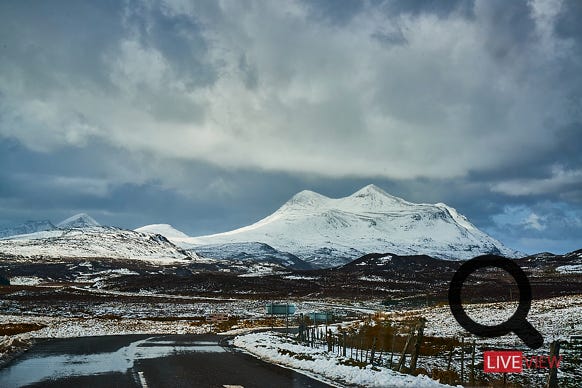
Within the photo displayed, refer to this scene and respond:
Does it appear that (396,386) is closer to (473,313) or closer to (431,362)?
(431,362)

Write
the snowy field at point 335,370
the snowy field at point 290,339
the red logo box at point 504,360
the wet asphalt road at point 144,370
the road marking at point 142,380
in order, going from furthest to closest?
the snowy field at point 290,339
the wet asphalt road at point 144,370
the snowy field at point 335,370
the road marking at point 142,380
the red logo box at point 504,360

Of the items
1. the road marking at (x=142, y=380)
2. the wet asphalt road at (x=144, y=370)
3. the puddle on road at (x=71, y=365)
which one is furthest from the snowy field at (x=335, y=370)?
the road marking at (x=142, y=380)

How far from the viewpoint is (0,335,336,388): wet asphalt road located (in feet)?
58.0

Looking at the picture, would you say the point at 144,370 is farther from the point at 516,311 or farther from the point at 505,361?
the point at 516,311

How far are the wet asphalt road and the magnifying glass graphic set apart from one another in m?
5.93

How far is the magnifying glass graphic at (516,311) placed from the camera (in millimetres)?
15387

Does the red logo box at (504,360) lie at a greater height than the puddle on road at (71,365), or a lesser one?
greater

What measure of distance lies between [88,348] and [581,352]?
29.5 metres

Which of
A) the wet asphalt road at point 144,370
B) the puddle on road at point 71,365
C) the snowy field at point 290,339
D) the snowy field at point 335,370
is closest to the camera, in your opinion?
the snowy field at point 335,370

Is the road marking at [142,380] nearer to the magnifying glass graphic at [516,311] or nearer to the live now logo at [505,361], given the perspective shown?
the magnifying glass graphic at [516,311]

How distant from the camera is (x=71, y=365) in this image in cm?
2288

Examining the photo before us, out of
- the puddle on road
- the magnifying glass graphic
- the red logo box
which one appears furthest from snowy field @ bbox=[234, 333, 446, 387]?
the puddle on road

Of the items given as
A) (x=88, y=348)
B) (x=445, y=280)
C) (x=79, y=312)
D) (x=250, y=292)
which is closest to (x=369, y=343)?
(x=88, y=348)

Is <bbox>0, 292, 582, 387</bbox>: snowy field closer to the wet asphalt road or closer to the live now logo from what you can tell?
the wet asphalt road
